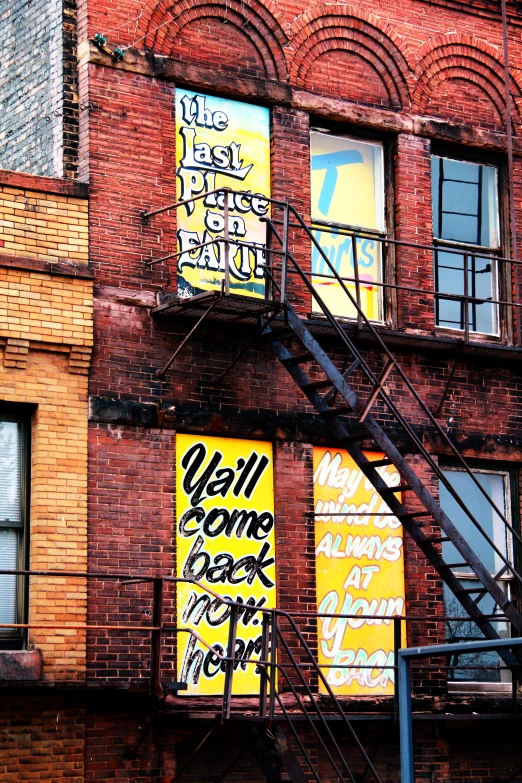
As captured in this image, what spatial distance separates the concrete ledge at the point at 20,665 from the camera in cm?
1309

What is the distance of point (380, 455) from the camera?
53.8 ft

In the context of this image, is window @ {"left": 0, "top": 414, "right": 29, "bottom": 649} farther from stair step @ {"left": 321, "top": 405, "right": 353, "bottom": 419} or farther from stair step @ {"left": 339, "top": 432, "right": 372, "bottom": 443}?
stair step @ {"left": 339, "top": 432, "right": 372, "bottom": 443}

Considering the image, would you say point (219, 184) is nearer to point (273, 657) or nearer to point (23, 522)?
point (23, 522)

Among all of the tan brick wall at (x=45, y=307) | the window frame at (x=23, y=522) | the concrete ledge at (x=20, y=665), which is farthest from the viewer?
the tan brick wall at (x=45, y=307)

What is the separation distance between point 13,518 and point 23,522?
0.10m

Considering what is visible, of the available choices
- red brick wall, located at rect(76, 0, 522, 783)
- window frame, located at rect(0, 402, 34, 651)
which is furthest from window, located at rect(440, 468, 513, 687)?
window frame, located at rect(0, 402, 34, 651)

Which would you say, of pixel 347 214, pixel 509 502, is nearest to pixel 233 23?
pixel 347 214

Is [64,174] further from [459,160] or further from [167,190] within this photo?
[459,160]

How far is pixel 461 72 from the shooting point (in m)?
18.0

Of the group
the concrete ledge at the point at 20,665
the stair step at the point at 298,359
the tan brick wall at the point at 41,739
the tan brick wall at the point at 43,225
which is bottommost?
the tan brick wall at the point at 41,739

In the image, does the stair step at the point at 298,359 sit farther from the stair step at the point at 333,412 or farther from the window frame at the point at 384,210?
the window frame at the point at 384,210

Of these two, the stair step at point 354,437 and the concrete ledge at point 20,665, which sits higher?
the stair step at point 354,437

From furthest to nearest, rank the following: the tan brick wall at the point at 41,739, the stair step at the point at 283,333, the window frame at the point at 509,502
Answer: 1. the window frame at the point at 509,502
2. the stair step at the point at 283,333
3. the tan brick wall at the point at 41,739

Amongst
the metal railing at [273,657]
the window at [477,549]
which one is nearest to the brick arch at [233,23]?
the window at [477,549]
